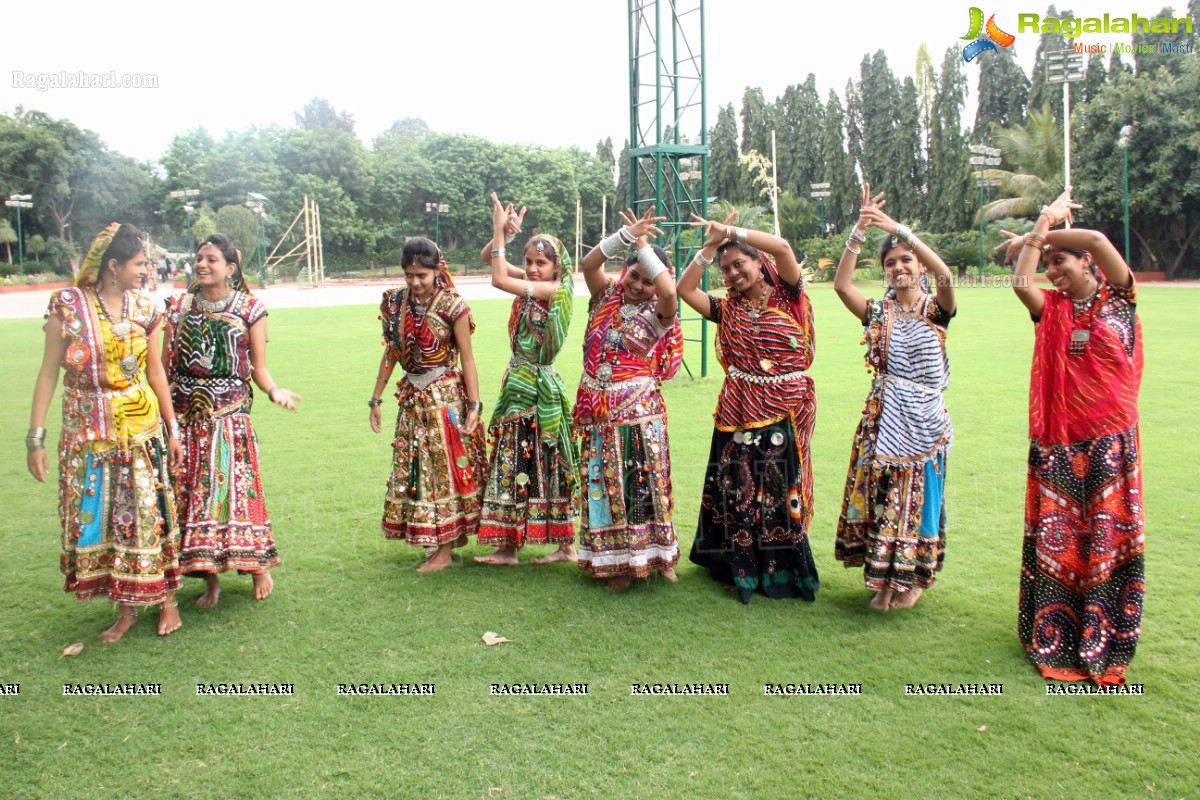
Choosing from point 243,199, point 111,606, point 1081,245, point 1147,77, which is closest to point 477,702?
point 111,606

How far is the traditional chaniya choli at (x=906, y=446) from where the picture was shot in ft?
12.5

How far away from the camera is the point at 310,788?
9.20 ft

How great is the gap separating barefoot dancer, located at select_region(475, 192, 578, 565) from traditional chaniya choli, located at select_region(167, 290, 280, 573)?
1212 millimetres

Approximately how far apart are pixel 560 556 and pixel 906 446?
1940 mm

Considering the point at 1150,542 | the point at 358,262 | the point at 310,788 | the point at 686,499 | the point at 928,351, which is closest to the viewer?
the point at 310,788

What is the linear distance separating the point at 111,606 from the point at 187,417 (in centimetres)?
100

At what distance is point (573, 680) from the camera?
3.45 metres

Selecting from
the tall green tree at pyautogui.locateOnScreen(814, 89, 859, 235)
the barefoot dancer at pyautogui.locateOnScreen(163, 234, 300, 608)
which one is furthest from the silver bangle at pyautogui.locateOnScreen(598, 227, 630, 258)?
the tall green tree at pyautogui.locateOnScreen(814, 89, 859, 235)

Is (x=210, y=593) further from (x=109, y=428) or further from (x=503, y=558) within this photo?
(x=503, y=558)

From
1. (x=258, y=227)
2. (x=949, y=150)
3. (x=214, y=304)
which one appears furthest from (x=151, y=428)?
(x=949, y=150)

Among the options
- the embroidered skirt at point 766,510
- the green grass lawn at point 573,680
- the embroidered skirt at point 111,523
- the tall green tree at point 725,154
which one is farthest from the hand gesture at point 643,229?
the tall green tree at point 725,154

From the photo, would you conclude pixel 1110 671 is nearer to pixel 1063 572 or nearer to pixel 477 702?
pixel 1063 572

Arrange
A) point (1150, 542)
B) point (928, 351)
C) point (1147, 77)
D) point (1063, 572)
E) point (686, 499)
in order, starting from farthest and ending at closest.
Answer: point (1147, 77)
point (686, 499)
point (1150, 542)
point (928, 351)
point (1063, 572)

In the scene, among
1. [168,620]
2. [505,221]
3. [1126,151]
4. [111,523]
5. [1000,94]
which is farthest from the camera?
[1000,94]
